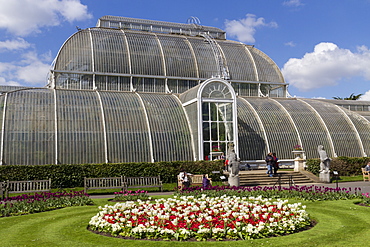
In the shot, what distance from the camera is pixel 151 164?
28438mm

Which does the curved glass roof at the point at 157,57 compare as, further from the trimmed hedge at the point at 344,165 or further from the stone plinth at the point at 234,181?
the stone plinth at the point at 234,181

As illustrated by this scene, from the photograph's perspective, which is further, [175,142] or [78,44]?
[78,44]

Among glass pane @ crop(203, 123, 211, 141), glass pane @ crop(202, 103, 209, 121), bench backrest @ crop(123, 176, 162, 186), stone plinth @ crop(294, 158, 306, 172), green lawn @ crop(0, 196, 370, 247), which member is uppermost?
glass pane @ crop(202, 103, 209, 121)

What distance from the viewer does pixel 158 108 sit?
34.8 m

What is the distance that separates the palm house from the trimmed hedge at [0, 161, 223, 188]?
2.31 m

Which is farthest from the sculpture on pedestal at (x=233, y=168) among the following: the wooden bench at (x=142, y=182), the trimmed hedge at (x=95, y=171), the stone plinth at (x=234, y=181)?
the wooden bench at (x=142, y=182)

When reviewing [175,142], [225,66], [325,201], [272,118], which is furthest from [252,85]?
[325,201]

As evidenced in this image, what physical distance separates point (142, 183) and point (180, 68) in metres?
19.3

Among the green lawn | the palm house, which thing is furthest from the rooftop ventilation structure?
the green lawn

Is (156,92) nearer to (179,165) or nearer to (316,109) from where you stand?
(179,165)

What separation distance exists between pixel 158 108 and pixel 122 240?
2477cm

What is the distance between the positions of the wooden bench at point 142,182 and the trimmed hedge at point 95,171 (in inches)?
64.0

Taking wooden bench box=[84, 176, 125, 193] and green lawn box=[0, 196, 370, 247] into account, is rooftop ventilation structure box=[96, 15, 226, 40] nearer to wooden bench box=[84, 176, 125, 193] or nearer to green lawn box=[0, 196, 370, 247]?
wooden bench box=[84, 176, 125, 193]

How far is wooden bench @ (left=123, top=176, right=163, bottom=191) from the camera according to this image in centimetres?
2498
